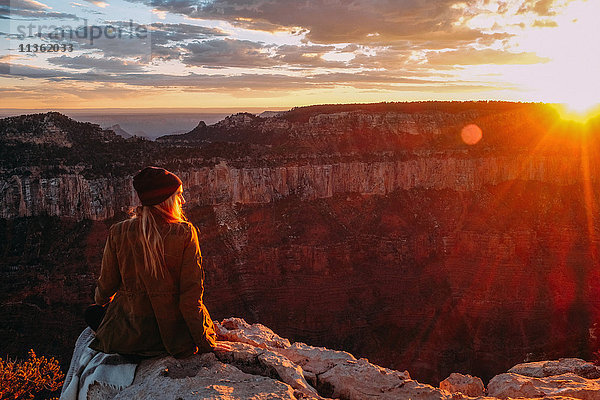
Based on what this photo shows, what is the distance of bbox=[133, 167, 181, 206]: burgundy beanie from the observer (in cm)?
566

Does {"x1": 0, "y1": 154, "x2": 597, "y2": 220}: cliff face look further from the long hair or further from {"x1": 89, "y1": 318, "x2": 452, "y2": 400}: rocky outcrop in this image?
the long hair

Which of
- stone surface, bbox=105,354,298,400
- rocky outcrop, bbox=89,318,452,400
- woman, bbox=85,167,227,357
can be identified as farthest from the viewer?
woman, bbox=85,167,227,357

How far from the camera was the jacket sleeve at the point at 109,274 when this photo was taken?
5.91 metres

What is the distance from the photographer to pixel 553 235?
42219 mm

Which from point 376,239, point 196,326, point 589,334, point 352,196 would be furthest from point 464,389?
point 352,196

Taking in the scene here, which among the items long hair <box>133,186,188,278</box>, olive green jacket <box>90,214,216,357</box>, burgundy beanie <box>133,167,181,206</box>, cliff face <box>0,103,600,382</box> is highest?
burgundy beanie <box>133,167,181,206</box>

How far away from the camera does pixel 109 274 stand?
5.98m

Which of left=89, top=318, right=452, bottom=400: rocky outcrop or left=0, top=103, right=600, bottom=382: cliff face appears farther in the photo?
left=0, top=103, right=600, bottom=382: cliff face

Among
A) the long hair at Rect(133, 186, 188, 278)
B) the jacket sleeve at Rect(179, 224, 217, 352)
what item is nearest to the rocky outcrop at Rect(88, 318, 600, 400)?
the jacket sleeve at Rect(179, 224, 217, 352)

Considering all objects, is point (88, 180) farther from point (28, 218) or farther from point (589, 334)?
point (589, 334)

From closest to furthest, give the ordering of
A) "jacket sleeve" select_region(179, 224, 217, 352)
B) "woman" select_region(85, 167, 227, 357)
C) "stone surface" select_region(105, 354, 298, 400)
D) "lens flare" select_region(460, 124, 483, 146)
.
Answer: "stone surface" select_region(105, 354, 298, 400), "woman" select_region(85, 167, 227, 357), "jacket sleeve" select_region(179, 224, 217, 352), "lens flare" select_region(460, 124, 483, 146)

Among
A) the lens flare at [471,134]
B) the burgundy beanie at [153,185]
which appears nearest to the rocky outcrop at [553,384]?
the burgundy beanie at [153,185]

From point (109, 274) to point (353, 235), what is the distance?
36377 millimetres

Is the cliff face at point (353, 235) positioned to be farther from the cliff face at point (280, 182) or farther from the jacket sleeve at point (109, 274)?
the jacket sleeve at point (109, 274)
